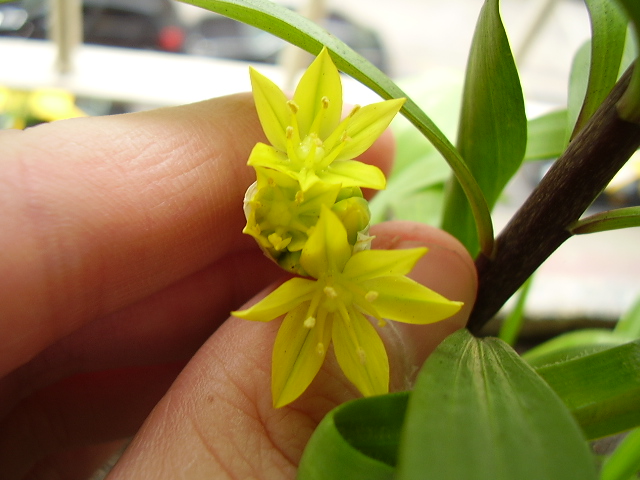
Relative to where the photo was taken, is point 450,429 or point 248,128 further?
point 248,128

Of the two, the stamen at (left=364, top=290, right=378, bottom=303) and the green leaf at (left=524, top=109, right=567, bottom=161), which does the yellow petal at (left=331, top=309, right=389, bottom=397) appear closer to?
the stamen at (left=364, top=290, right=378, bottom=303)

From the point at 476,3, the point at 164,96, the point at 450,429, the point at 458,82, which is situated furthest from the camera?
the point at 476,3

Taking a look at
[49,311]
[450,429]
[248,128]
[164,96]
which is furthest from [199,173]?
[164,96]

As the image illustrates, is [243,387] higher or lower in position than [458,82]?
lower

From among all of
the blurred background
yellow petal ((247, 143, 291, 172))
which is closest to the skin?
yellow petal ((247, 143, 291, 172))

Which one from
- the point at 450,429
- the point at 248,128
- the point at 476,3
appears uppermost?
the point at 476,3

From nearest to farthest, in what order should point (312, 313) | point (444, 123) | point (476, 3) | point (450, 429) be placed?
point (450, 429), point (312, 313), point (444, 123), point (476, 3)

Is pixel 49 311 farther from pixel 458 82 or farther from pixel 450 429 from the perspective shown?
pixel 458 82
